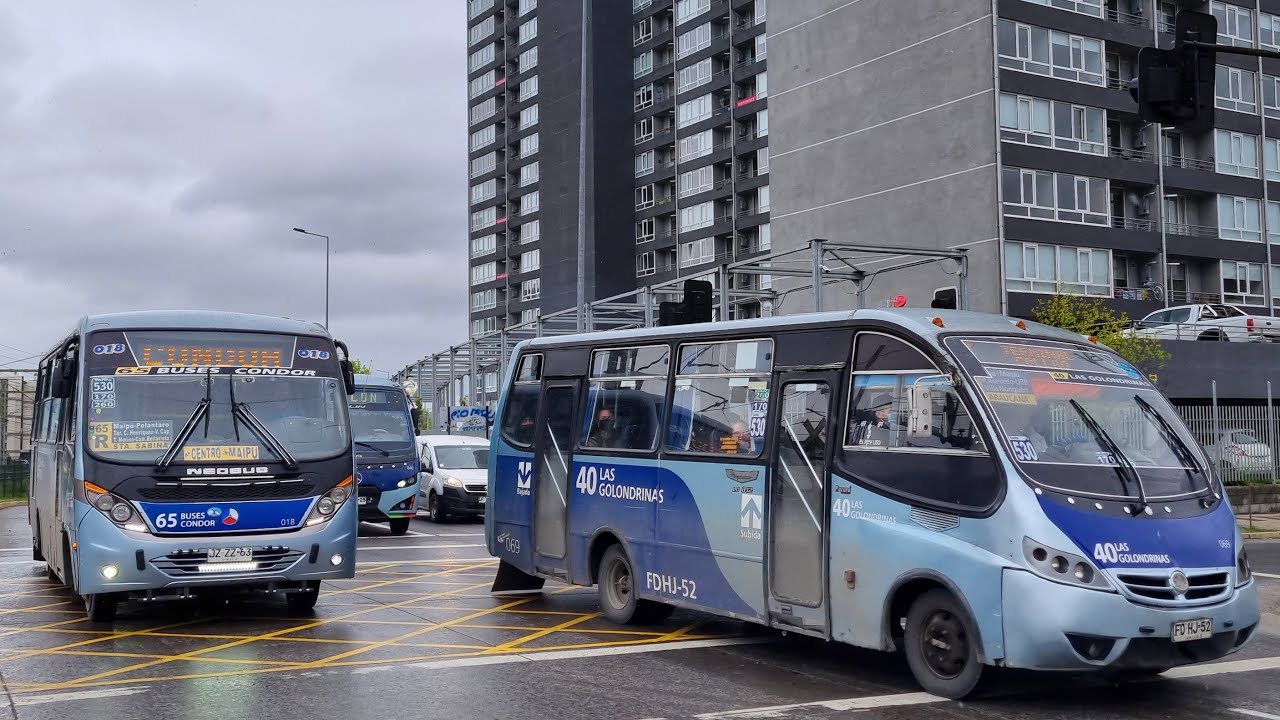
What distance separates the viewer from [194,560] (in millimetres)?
11570

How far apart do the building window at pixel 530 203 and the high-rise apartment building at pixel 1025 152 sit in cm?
4260

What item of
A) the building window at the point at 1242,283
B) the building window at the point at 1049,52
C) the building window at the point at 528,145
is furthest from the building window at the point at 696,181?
the building window at the point at 1242,283

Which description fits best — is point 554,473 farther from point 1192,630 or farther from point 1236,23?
point 1236,23

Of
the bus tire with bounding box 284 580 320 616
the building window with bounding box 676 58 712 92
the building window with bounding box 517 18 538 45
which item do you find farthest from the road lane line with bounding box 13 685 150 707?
the building window with bounding box 517 18 538 45

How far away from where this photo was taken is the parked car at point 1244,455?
27734 millimetres

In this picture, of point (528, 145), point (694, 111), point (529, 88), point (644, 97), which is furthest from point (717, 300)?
point (529, 88)

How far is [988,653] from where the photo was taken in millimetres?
8227

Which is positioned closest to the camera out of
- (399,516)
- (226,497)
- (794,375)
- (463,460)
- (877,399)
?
(877,399)

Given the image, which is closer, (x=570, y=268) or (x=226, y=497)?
(x=226, y=497)

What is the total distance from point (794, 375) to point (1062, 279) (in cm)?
3886

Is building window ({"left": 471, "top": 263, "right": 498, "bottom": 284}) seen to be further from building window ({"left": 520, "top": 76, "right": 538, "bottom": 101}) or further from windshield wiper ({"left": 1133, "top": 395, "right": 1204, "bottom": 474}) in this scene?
windshield wiper ({"left": 1133, "top": 395, "right": 1204, "bottom": 474})

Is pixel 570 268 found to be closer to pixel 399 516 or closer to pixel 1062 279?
pixel 1062 279

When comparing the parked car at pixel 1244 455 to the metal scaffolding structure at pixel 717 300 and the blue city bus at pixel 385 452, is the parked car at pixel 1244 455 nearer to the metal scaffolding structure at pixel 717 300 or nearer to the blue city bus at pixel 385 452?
the metal scaffolding structure at pixel 717 300

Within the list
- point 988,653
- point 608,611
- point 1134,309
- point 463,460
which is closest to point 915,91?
point 1134,309
